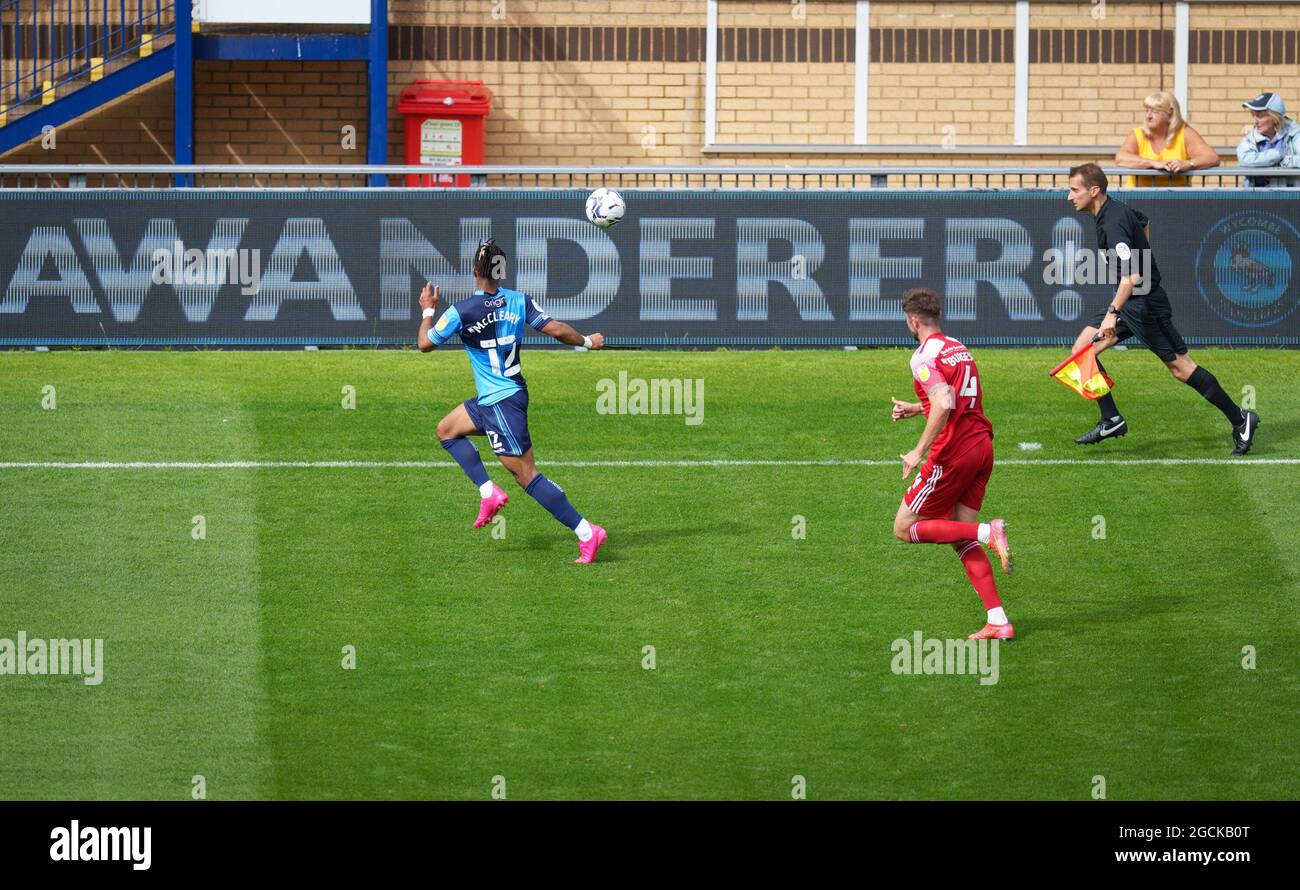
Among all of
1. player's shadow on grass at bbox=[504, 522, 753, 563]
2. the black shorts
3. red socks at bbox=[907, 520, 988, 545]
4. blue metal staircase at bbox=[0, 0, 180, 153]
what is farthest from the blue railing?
red socks at bbox=[907, 520, 988, 545]

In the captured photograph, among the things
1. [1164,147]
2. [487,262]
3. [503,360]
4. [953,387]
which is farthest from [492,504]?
[1164,147]

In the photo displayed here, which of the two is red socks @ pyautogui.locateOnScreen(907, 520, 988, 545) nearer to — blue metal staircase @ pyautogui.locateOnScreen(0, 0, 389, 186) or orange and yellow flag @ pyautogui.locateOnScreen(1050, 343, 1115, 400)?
orange and yellow flag @ pyautogui.locateOnScreen(1050, 343, 1115, 400)

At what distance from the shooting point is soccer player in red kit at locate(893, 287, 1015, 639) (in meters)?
9.16

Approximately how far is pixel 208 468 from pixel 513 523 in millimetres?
2599

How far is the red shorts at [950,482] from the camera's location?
30.8ft

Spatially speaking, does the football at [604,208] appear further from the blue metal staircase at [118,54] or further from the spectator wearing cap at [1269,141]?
the blue metal staircase at [118,54]

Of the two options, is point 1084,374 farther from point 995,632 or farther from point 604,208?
point 995,632

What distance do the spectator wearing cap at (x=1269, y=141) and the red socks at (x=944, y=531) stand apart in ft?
29.3

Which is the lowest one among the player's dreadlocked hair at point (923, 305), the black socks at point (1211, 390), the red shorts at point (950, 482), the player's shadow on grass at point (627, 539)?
the player's shadow on grass at point (627, 539)

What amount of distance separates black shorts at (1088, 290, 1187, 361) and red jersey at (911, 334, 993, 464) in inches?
172

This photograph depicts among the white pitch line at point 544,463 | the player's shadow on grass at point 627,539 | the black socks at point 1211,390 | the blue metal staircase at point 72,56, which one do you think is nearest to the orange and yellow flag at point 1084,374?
the white pitch line at point 544,463

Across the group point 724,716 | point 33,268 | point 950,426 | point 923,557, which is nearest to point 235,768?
point 724,716

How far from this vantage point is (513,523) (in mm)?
12000

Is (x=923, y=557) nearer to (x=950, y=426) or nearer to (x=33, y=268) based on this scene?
(x=950, y=426)
